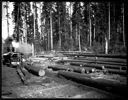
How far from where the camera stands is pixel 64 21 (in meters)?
37.7

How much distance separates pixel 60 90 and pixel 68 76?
210 centimetres

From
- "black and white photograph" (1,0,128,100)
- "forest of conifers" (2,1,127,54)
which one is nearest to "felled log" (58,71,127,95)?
"black and white photograph" (1,0,128,100)

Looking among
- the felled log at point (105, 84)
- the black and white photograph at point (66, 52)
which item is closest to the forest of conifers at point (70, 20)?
the black and white photograph at point (66, 52)

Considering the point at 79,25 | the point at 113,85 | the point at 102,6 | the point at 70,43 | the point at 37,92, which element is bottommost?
the point at 37,92

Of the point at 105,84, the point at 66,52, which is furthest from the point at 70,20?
the point at 105,84

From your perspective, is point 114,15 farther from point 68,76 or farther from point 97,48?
point 68,76

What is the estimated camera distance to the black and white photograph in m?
6.81

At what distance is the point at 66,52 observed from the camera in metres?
23.2

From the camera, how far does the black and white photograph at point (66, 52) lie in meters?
6.81

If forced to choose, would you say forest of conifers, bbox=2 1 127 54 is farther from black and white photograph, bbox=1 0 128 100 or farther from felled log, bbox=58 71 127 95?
felled log, bbox=58 71 127 95

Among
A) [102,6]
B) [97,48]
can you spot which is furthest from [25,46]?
[102,6]

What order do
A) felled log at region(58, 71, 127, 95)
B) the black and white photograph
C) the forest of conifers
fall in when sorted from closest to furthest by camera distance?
felled log at region(58, 71, 127, 95) < the black and white photograph < the forest of conifers

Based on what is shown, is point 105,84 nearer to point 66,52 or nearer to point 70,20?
point 66,52

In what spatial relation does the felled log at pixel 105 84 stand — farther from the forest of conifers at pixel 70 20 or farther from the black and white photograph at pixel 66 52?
the forest of conifers at pixel 70 20
